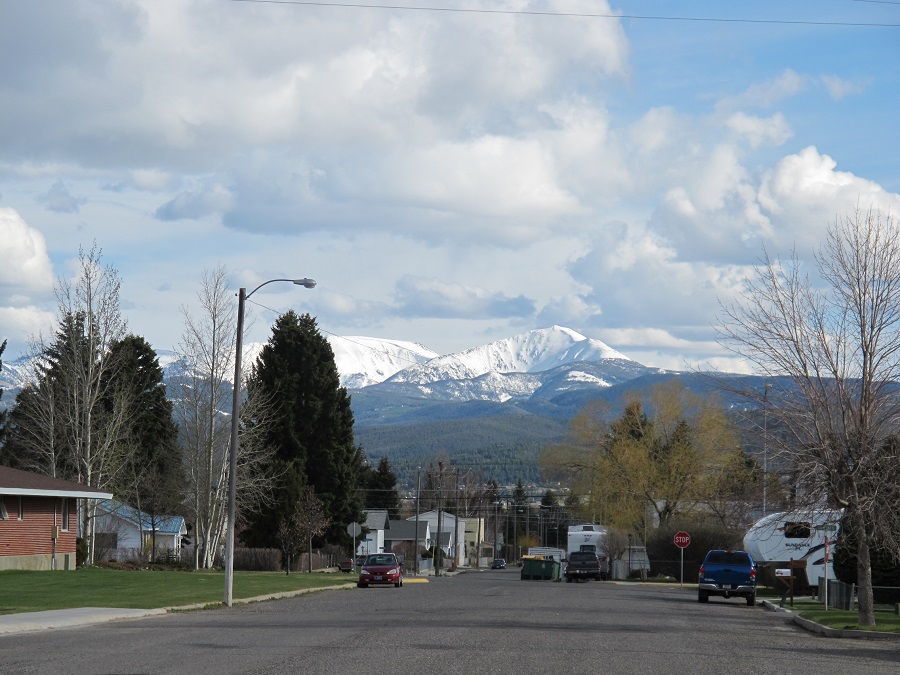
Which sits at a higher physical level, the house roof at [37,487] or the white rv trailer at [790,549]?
the house roof at [37,487]

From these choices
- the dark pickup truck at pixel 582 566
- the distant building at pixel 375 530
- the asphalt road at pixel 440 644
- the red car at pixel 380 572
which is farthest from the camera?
the distant building at pixel 375 530

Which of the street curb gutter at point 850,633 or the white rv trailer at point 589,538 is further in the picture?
the white rv trailer at point 589,538

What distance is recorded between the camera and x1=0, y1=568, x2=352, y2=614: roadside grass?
2777cm

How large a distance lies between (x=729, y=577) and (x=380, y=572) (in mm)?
14983

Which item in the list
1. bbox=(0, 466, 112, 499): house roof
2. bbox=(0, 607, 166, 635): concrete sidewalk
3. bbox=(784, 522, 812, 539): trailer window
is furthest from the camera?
bbox=(0, 466, 112, 499): house roof

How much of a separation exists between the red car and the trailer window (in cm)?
1685

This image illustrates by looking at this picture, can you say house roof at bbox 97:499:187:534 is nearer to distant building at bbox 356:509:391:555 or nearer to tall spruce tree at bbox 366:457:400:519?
distant building at bbox 356:509:391:555

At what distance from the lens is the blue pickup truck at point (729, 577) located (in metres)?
37.6

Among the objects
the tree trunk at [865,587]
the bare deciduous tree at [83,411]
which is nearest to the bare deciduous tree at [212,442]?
the bare deciduous tree at [83,411]

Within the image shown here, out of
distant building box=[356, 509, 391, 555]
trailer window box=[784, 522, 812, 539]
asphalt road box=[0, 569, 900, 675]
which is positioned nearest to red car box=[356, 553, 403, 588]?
asphalt road box=[0, 569, 900, 675]

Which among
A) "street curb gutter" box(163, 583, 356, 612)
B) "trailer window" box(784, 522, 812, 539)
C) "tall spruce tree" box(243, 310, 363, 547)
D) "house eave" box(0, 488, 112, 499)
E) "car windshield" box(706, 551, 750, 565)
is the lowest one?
"street curb gutter" box(163, 583, 356, 612)

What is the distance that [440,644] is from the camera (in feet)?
60.0

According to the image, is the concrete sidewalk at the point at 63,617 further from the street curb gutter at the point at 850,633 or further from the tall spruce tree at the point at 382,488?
the tall spruce tree at the point at 382,488

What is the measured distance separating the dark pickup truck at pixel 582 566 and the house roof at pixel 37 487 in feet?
89.3
